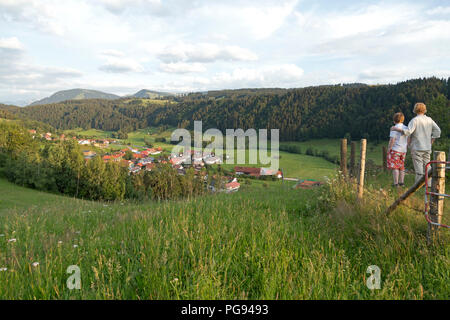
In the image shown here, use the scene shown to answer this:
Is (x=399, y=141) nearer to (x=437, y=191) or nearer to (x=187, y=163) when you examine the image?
(x=437, y=191)

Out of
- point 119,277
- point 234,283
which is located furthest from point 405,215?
point 119,277

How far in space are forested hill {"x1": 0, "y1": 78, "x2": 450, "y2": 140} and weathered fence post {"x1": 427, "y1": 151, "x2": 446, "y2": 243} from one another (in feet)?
101

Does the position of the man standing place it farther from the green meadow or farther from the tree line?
the tree line

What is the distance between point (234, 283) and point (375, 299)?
4.98 feet

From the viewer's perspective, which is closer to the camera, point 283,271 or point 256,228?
point 283,271

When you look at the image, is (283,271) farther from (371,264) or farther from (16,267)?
(16,267)

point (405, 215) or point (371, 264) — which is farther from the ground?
point (405, 215)

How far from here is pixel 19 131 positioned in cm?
5888

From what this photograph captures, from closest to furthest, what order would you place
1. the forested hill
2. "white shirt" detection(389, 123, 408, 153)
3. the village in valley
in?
1. "white shirt" detection(389, 123, 408, 153)
2. the village in valley
3. the forested hill

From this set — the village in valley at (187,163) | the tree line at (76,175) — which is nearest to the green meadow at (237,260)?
the village in valley at (187,163)

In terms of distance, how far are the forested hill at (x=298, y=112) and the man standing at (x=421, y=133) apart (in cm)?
2635

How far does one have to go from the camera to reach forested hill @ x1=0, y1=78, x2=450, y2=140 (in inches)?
3248

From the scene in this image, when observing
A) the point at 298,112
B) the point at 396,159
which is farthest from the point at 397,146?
the point at 298,112

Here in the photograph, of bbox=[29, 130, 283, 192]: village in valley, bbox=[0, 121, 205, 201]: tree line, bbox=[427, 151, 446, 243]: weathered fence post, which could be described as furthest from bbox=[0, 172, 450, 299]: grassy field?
bbox=[0, 121, 205, 201]: tree line
